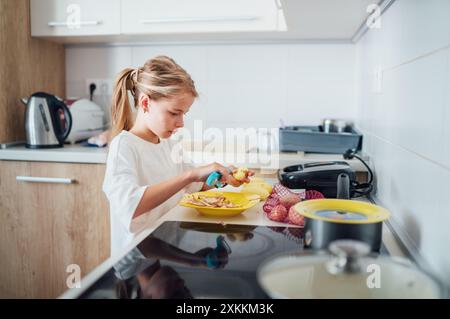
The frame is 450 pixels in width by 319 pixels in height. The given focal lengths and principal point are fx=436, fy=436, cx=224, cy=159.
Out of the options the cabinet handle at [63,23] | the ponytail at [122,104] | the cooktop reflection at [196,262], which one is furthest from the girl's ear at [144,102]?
the cabinet handle at [63,23]

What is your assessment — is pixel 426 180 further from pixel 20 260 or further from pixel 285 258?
pixel 20 260

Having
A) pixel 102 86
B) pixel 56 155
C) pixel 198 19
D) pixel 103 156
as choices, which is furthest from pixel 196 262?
pixel 102 86

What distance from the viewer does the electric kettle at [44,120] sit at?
188 cm

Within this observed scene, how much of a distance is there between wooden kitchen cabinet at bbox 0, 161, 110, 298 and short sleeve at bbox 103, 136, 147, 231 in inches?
25.8

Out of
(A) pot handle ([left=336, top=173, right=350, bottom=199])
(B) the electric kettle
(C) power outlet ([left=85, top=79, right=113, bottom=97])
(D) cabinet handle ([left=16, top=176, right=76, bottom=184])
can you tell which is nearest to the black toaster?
(A) pot handle ([left=336, top=173, right=350, bottom=199])

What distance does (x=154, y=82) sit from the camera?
1217 mm

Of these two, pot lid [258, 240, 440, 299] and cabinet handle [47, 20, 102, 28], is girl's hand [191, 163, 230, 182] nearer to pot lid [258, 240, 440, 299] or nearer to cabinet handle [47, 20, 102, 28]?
pot lid [258, 240, 440, 299]

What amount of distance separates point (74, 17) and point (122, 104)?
904 millimetres

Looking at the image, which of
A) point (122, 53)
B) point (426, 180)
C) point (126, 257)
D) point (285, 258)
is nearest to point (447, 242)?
point (426, 180)

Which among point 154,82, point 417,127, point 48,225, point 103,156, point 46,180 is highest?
point 154,82

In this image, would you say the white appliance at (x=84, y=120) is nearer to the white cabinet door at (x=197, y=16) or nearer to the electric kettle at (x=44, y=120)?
the electric kettle at (x=44, y=120)

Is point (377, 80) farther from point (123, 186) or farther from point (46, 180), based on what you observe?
point (46, 180)

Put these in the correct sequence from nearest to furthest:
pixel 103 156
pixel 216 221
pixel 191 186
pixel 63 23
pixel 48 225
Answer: pixel 216 221 → pixel 191 186 → pixel 103 156 → pixel 48 225 → pixel 63 23

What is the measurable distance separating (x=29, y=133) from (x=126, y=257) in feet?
4.53
